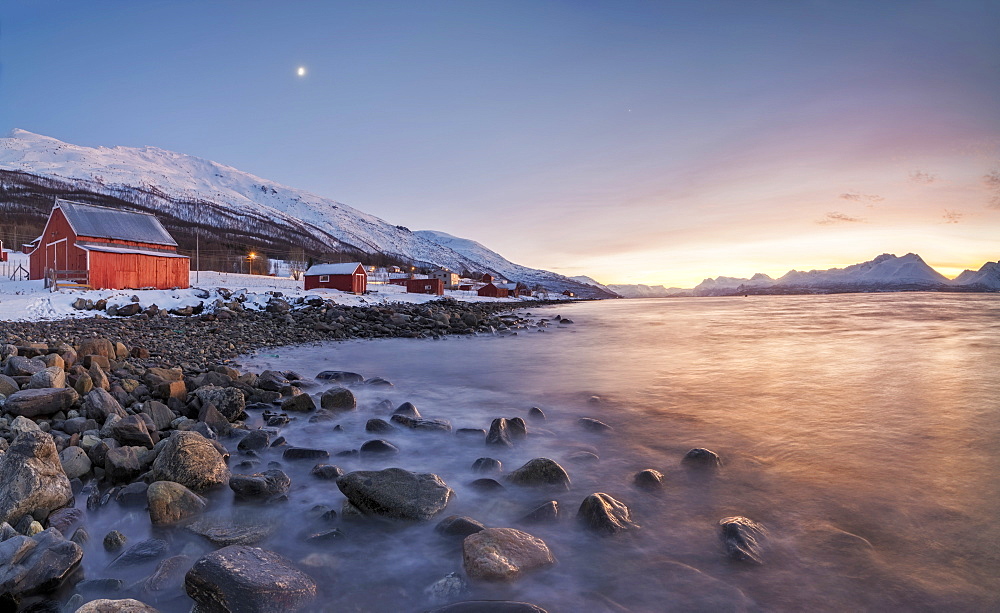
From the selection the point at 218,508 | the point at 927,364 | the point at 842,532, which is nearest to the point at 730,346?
the point at 927,364

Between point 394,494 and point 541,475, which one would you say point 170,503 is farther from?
point 541,475

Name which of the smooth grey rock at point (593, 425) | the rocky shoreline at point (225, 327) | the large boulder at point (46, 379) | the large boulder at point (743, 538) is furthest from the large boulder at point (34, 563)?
the rocky shoreline at point (225, 327)

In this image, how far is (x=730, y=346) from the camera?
21.7 meters

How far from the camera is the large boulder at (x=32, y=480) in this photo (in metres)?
3.85

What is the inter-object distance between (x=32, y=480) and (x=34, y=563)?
1.24 metres

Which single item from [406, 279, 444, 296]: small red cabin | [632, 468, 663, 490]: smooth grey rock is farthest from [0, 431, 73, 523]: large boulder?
[406, 279, 444, 296]: small red cabin

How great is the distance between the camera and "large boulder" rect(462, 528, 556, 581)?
352cm

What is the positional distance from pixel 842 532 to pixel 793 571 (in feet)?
3.48

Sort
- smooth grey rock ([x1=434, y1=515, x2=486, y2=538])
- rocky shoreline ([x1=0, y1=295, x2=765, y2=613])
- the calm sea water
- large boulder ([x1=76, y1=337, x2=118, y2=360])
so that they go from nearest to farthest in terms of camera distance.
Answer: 1. rocky shoreline ([x1=0, y1=295, x2=765, y2=613])
2. the calm sea water
3. smooth grey rock ([x1=434, y1=515, x2=486, y2=538])
4. large boulder ([x1=76, y1=337, x2=118, y2=360])

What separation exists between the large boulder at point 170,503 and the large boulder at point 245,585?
125cm

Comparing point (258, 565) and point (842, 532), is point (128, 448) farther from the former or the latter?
point (842, 532)

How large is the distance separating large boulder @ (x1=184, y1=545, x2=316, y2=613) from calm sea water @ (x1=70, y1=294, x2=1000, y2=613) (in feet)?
0.78

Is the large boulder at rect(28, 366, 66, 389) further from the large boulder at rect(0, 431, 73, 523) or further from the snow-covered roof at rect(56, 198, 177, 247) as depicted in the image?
the snow-covered roof at rect(56, 198, 177, 247)

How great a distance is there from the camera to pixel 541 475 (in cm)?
528
